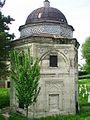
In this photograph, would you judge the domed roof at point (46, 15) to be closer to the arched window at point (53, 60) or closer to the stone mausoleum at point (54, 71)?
the stone mausoleum at point (54, 71)

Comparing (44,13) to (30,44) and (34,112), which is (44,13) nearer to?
(30,44)

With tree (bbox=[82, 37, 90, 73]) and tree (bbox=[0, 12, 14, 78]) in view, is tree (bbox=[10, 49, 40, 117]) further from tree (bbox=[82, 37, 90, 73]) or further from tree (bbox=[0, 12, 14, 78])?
tree (bbox=[82, 37, 90, 73])

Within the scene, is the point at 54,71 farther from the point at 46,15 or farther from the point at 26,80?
the point at 46,15

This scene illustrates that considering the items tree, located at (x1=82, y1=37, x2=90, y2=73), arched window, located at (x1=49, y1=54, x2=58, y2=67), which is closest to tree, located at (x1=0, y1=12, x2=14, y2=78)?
arched window, located at (x1=49, y1=54, x2=58, y2=67)

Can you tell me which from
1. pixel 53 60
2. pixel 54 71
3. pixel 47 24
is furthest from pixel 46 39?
pixel 54 71

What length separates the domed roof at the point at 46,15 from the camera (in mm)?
21656

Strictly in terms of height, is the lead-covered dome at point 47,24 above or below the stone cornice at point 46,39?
above

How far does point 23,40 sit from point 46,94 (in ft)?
14.5

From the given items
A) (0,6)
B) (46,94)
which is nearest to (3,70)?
(46,94)

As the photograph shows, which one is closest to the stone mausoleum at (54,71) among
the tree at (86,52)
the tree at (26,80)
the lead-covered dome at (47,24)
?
the lead-covered dome at (47,24)

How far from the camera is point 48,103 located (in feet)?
63.8

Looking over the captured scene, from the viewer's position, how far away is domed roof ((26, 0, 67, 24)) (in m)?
21.7

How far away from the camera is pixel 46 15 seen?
2172cm

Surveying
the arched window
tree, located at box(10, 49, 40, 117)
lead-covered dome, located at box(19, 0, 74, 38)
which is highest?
lead-covered dome, located at box(19, 0, 74, 38)
